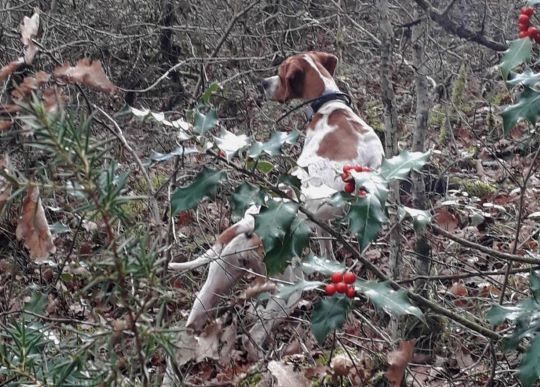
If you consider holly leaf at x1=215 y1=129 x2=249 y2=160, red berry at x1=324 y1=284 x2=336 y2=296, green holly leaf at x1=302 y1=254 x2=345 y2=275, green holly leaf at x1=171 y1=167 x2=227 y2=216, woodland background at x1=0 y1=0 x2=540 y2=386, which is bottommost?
woodland background at x1=0 y1=0 x2=540 y2=386

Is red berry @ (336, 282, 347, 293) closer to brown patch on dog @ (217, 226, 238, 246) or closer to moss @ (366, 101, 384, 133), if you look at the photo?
brown patch on dog @ (217, 226, 238, 246)

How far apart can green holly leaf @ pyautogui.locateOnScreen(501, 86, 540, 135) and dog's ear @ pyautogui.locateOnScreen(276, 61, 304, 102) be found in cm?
341

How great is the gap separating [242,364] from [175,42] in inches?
224

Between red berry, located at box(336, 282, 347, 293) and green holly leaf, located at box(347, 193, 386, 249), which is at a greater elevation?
green holly leaf, located at box(347, 193, 386, 249)

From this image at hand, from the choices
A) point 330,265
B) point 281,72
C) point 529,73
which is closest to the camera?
point 330,265

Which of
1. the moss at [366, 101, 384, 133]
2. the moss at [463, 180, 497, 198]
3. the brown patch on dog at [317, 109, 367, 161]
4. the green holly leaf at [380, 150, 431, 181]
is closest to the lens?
the green holly leaf at [380, 150, 431, 181]

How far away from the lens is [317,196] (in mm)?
2414

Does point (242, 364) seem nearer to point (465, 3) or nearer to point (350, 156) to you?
point (350, 156)

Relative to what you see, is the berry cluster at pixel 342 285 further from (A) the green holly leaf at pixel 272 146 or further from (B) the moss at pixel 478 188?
(B) the moss at pixel 478 188

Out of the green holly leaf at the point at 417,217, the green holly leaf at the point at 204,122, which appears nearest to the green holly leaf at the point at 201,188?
the green holly leaf at the point at 204,122

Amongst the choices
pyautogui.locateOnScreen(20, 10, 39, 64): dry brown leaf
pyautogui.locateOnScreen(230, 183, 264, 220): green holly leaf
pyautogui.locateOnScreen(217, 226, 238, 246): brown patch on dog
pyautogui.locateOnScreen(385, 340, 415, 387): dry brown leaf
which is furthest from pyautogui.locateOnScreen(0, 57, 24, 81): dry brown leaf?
pyautogui.locateOnScreen(217, 226, 238, 246): brown patch on dog

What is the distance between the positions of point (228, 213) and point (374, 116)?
320 cm

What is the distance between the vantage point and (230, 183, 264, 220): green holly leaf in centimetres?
207

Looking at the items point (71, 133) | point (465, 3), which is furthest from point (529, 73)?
point (465, 3)
